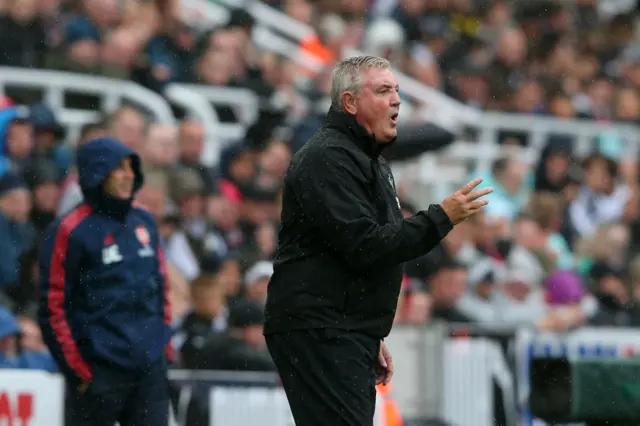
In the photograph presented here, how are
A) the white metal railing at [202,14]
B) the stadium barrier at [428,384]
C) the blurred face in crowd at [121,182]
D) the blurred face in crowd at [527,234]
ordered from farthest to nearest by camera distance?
the white metal railing at [202,14]
the blurred face in crowd at [527,234]
the stadium barrier at [428,384]
the blurred face in crowd at [121,182]

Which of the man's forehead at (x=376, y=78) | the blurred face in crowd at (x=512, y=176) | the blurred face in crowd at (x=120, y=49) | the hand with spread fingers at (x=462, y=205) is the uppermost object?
the blurred face in crowd at (x=120, y=49)

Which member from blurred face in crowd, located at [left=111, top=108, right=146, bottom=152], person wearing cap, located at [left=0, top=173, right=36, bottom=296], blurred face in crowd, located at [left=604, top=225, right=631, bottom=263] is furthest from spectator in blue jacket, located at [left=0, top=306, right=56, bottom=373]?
blurred face in crowd, located at [left=604, top=225, right=631, bottom=263]

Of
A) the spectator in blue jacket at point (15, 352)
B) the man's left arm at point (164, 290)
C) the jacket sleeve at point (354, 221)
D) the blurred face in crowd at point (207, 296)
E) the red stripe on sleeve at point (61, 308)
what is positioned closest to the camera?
the jacket sleeve at point (354, 221)

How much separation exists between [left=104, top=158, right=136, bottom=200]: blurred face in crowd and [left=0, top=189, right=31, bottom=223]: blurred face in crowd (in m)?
3.01

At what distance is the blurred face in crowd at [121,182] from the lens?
766cm

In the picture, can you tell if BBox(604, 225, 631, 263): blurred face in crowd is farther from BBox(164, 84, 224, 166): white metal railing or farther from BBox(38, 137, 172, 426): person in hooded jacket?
BBox(38, 137, 172, 426): person in hooded jacket

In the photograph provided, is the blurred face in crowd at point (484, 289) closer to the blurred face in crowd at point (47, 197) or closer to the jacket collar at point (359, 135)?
the blurred face in crowd at point (47, 197)

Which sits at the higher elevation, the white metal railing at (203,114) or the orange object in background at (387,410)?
the white metal railing at (203,114)

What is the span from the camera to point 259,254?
491 inches

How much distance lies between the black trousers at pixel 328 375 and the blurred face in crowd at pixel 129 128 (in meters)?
5.85

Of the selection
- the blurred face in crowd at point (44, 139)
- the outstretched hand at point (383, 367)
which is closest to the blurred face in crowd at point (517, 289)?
the blurred face in crowd at point (44, 139)

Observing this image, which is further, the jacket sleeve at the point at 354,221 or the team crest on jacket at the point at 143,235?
the team crest on jacket at the point at 143,235

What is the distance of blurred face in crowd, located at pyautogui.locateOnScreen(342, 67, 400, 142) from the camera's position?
598 cm

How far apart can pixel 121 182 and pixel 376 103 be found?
7.17ft
